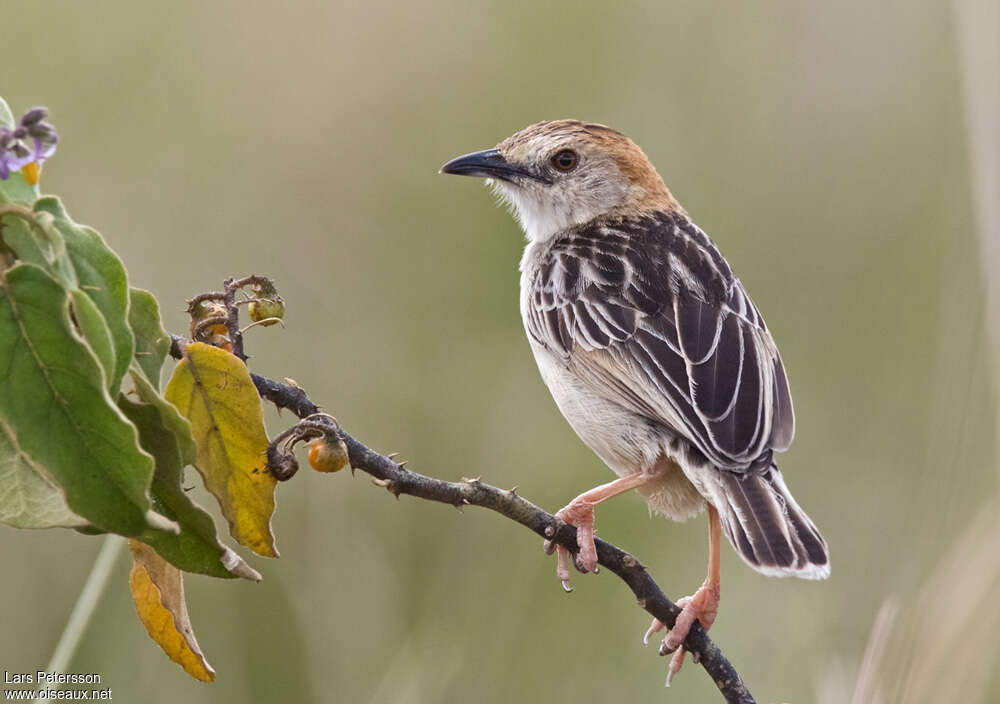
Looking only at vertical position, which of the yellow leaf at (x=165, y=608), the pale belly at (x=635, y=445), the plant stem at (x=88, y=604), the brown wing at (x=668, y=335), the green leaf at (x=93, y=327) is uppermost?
the brown wing at (x=668, y=335)

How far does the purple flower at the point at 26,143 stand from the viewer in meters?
1.99

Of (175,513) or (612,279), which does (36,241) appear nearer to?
(175,513)

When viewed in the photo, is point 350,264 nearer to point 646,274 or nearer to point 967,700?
point 646,274

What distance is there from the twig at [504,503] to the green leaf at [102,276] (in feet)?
1.63

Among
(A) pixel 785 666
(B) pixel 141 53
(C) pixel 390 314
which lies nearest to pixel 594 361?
(A) pixel 785 666

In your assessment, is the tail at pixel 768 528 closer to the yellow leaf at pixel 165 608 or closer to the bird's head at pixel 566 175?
the yellow leaf at pixel 165 608

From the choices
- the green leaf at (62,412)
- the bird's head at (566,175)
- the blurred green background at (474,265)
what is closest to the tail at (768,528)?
the blurred green background at (474,265)

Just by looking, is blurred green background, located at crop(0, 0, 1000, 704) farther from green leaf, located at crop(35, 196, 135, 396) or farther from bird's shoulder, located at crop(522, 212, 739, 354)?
green leaf, located at crop(35, 196, 135, 396)

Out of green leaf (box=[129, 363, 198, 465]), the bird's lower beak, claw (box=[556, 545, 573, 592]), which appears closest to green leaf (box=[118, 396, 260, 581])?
green leaf (box=[129, 363, 198, 465])

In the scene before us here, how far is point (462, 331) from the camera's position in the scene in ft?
22.3

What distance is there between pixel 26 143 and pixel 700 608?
10.9ft

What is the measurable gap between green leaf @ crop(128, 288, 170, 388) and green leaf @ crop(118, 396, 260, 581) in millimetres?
86

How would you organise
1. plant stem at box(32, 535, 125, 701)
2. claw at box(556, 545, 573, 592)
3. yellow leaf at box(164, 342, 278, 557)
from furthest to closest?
claw at box(556, 545, 573, 592), plant stem at box(32, 535, 125, 701), yellow leaf at box(164, 342, 278, 557)

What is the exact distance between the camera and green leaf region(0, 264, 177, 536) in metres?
1.98
